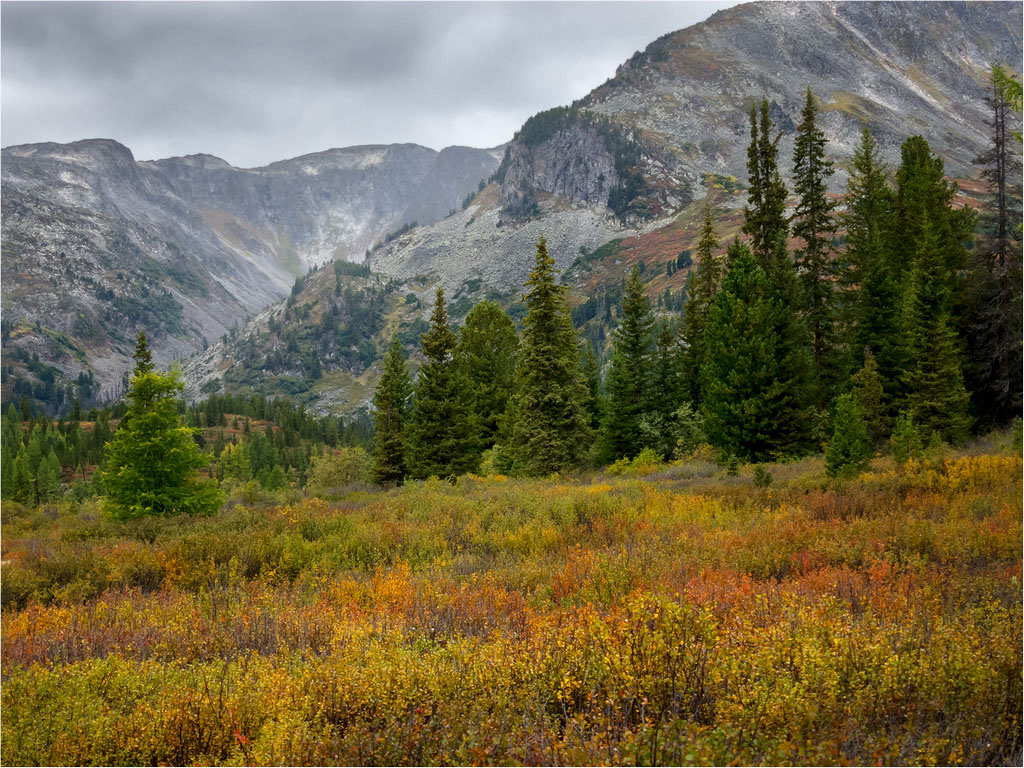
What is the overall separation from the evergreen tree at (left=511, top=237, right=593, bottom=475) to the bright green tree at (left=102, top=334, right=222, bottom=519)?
1487cm

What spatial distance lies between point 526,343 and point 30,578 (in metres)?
23.3

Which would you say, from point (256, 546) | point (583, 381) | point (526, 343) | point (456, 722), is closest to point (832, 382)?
point (583, 381)

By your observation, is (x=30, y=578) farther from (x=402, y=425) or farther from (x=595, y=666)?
(x=402, y=425)

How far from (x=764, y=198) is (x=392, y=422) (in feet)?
80.9

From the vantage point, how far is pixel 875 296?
96.9ft

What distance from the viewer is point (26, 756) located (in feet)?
13.2

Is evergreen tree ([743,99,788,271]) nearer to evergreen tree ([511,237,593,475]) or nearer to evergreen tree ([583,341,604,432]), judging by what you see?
evergreen tree ([511,237,593,475])

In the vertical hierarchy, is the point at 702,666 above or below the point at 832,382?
below

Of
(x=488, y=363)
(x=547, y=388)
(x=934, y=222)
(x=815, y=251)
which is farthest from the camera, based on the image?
(x=488, y=363)

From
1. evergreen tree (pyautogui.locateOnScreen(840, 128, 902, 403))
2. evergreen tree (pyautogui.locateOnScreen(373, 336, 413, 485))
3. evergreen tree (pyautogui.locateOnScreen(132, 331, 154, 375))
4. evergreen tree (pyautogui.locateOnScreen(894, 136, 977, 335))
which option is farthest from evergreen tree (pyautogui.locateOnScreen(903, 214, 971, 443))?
evergreen tree (pyautogui.locateOnScreen(132, 331, 154, 375))

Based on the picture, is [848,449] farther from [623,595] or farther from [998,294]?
[998,294]

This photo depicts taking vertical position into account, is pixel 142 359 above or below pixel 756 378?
above

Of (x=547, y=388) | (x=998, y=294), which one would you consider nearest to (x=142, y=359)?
(x=547, y=388)

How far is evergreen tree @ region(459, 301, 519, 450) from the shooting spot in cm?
3819
